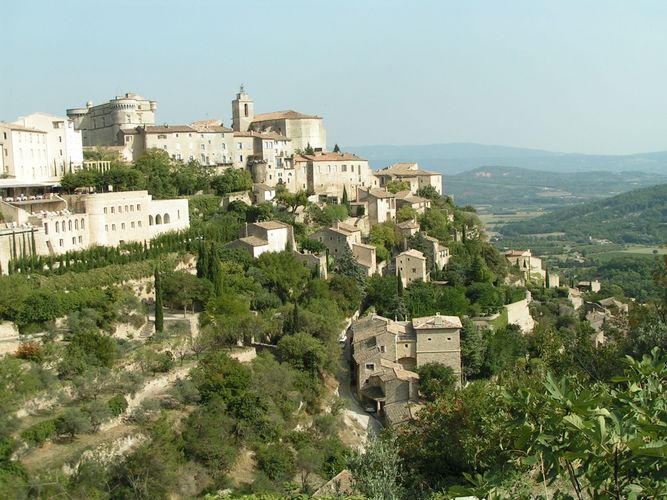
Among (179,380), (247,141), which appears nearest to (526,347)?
(179,380)

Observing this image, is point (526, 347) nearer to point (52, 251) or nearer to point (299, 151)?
point (52, 251)

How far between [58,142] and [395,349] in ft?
69.1

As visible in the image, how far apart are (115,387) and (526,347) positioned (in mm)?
19687

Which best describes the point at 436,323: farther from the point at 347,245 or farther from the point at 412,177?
the point at 412,177

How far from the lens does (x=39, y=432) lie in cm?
2014

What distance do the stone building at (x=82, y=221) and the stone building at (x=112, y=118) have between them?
14.3 m

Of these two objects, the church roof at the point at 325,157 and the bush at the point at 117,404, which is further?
the church roof at the point at 325,157

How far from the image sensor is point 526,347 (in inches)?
1412

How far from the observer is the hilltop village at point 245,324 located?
65.4 feet

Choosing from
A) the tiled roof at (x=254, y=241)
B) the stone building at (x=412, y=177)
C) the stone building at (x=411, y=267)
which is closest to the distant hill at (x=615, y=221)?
the stone building at (x=412, y=177)

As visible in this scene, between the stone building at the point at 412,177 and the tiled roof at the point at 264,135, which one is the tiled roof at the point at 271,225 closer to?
the tiled roof at the point at 264,135

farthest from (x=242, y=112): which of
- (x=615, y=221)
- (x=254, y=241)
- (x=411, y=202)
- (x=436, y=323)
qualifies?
(x=615, y=221)

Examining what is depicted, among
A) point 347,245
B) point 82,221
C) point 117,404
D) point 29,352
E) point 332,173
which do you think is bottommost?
point 117,404

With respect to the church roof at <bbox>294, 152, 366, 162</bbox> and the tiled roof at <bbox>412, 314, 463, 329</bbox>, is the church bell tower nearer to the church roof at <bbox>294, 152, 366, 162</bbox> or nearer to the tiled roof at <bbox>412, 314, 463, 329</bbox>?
the church roof at <bbox>294, 152, 366, 162</bbox>
